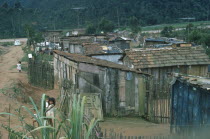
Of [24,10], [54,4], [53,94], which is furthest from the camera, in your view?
[54,4]

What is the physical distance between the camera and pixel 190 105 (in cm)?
751

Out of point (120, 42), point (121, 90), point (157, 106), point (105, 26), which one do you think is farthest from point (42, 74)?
point (105, 26)

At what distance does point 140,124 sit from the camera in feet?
32.7

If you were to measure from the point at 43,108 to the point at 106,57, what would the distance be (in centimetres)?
1532

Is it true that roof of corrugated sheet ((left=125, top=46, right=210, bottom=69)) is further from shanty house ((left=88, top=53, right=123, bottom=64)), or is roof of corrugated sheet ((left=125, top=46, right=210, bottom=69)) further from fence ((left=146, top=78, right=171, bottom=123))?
shanty house ((left=88, top=53, right=123, bottom=64))

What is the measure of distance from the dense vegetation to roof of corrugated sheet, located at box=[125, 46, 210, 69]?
53.9 m

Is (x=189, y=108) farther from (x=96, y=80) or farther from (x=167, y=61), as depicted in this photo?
(x=167, y=61)

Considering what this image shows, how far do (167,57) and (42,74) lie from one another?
6.93m

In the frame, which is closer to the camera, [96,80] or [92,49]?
[96,80]

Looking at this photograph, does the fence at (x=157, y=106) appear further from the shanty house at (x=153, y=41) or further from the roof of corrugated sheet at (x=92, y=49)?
the shanty house at (x=153, y=41)

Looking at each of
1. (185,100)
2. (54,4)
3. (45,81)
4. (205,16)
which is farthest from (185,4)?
(185,100)

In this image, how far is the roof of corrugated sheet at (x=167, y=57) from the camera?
48.7ft

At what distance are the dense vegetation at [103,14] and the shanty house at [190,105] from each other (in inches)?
2430

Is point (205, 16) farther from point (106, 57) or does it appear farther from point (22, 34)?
point (106, 57)
